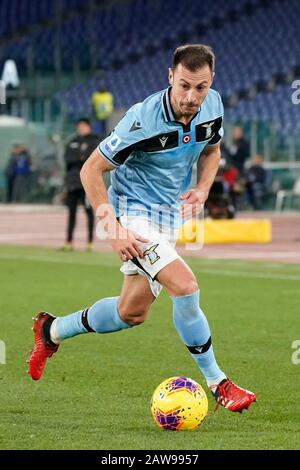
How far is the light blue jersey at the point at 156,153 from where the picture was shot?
731 centimetres

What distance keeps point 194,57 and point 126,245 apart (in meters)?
1.14

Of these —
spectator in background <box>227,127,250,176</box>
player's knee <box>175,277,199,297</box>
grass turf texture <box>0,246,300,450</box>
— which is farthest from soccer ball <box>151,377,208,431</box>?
spectator in background <box>227,127,250,176</box>

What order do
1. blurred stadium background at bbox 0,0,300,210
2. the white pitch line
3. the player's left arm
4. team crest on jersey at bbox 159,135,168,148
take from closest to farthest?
team crest on jersey at bbox 159,135,168,148 → the player's left arm → the white pitch line → blurred stadium background at bbox 0,0,300,210

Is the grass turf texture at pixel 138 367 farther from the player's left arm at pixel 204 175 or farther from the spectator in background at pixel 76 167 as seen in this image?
the spectator in background at pixel 76 167

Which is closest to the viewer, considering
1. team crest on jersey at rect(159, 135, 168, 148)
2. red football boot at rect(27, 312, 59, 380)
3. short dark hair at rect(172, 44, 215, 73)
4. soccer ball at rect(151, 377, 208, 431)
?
soccer ball at rect(151, 377, 208, 431)

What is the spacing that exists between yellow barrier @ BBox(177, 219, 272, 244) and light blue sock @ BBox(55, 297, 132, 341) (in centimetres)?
1394

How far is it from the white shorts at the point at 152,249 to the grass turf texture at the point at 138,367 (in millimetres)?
825

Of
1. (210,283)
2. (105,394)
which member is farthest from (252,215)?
(105,394)

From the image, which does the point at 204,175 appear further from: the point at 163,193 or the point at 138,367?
the point at 138,367

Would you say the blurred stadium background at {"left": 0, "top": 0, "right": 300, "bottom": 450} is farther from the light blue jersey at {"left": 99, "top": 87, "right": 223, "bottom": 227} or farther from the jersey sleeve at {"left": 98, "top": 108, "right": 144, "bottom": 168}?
the jersey sleeve at {"left": 98, "top": 108, "right": 144, "bottom": 168}

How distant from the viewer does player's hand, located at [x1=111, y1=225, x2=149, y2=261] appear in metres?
7.18

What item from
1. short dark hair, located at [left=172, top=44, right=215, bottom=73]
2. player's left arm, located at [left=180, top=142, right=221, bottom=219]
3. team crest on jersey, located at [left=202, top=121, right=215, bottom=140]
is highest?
short dark hair, located at [left=172, top=44, right=215, bottom=73]

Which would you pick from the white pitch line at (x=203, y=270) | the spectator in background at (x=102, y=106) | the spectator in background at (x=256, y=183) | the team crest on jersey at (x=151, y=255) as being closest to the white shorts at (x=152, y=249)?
the team crest on jersey at (x=151, y=255)

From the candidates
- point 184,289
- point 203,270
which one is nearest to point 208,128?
point 184,289
